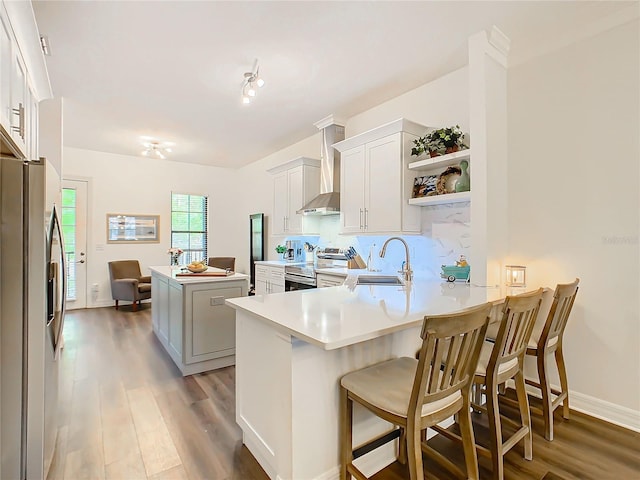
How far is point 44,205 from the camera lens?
1606mm

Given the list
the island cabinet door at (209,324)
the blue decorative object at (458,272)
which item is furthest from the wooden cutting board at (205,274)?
the blue decorative object at (458,272)

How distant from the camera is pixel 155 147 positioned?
570 cm

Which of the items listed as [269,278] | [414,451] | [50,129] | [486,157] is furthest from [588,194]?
[50,129]

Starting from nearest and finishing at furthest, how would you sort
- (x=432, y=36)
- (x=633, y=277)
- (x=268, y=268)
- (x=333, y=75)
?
(x=633, y=277) → (x=432, y=36) → (x=333, y=75) → (x=268, y=268)

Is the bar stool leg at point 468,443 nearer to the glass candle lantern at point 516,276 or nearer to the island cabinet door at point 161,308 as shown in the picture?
the glass candle lantern at point 516,276

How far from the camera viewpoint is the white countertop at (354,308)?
1.39 m

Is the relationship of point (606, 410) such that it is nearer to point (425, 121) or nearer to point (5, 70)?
point (425, 121)

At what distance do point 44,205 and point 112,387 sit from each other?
1920 millimetres

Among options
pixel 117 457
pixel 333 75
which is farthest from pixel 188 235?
pixel 117 457

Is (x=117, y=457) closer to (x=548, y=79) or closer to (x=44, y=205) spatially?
(x=44, y=205)

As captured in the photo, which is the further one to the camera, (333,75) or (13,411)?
(333,75)

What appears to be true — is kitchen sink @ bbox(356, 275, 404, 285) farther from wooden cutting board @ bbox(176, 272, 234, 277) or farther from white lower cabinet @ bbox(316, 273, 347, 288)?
wooden cutting board @ bbox(176, 272, 234, 277)

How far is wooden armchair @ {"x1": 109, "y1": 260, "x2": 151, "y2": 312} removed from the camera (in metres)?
5.67

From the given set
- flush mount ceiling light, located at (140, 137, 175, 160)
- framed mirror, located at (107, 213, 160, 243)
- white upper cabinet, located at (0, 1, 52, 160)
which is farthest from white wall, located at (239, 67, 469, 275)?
framed mirror, located at (107, 213, 160, 243)
